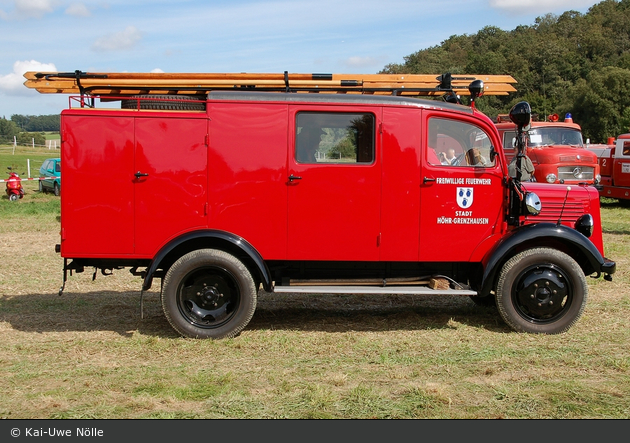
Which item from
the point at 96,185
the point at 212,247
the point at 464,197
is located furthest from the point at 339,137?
the point at 96,185

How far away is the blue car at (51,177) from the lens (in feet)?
84.3

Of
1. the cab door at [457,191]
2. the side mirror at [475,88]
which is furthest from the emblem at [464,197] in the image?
the side mirror at [475,88]

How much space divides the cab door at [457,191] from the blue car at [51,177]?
22.2 metres

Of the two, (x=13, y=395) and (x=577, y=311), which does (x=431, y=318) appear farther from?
(x=13, y=395)

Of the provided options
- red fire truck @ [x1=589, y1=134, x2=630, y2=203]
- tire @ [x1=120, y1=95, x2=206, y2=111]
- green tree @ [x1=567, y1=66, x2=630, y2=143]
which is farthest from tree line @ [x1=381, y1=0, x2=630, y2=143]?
tire @ [x1=120, y1=95, x2=206, y2=111]

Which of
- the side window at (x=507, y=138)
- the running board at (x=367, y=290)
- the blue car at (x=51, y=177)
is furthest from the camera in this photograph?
the blue car at (x=51, y=177)

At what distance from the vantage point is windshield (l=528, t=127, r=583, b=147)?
17.1 metres

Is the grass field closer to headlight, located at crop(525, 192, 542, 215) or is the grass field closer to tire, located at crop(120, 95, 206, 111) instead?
headlight, located at crop(525, 192, 542, 215)

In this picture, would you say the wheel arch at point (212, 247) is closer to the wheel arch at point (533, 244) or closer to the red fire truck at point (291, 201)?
the red fire truck at point (291, 201)

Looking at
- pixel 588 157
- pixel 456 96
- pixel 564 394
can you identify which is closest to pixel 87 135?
pixel 456 96

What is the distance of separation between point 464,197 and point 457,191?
4.0 inches

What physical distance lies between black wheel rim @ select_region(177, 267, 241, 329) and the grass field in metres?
0.26

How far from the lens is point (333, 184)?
6.30 meters

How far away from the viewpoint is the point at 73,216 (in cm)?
618
